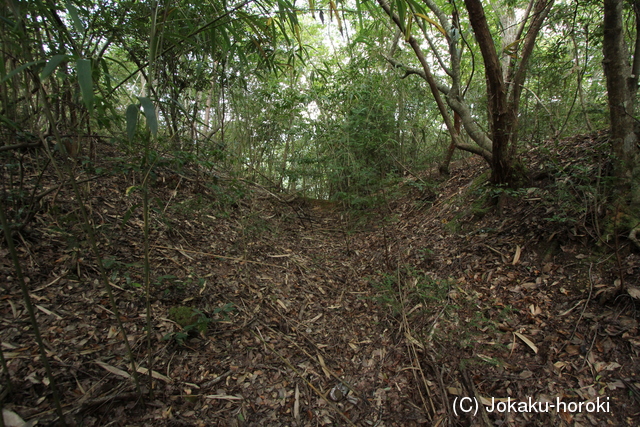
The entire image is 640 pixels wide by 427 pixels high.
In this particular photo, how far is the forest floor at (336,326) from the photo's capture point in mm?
1378

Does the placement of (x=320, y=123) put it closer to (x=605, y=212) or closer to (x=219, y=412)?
(x=605, y=212)

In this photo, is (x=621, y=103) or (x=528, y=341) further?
(x=621, y=103)

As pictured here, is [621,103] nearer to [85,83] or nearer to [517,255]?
[517,255]

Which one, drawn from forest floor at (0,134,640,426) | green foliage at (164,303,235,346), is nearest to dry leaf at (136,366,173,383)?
forest floor at (0,134,640,426)

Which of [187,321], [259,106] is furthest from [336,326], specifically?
[259,106]

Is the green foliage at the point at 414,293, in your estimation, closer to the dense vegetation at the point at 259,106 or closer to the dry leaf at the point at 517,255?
the dry leaf at the point at 517,255

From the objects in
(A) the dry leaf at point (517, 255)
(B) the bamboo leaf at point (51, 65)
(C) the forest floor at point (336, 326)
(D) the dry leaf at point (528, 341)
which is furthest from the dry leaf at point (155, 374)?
(A) the dry leaf at point (517, 255)

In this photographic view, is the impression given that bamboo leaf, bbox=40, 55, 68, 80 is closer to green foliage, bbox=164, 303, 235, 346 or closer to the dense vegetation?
the dense vegetation

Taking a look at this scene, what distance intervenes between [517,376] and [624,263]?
1.00 metres

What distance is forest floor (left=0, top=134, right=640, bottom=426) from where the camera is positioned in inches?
54.2

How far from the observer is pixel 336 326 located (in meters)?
2.25

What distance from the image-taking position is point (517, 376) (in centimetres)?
160

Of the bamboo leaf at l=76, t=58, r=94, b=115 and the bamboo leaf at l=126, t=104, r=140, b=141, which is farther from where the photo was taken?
the bamboo leaf at l=126, t=104, r=140, b=141

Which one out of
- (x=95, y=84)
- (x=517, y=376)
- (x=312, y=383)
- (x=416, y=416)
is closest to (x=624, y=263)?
(x=517, y=376)
